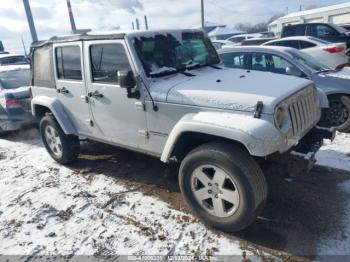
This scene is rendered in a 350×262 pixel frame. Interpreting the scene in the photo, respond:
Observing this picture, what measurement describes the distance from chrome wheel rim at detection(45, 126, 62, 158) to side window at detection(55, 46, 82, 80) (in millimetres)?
990

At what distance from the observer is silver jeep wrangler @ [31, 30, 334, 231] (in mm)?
3014

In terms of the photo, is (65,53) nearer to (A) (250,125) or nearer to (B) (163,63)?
(B) (163,63)

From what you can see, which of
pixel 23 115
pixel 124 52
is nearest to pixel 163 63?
pixel 124 52

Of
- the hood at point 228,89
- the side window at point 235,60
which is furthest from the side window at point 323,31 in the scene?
the hood at point 228,89

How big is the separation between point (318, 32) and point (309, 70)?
8.99 metres

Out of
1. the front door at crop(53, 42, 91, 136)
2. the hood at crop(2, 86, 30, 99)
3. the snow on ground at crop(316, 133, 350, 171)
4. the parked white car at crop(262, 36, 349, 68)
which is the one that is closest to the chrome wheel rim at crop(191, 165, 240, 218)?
the front door at crop(53, 42, 91, 136)

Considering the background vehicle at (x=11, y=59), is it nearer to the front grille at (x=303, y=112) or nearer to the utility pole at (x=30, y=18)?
the utility pole at (x=30, y=18)

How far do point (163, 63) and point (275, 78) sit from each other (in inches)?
52.9

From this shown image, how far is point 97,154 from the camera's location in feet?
19.4

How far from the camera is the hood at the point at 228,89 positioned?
3084 mm

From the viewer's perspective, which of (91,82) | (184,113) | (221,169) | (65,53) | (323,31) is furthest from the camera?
(323,31)

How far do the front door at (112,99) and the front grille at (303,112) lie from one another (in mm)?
1679

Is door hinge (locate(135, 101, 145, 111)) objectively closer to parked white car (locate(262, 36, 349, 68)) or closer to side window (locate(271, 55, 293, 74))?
side window (locate(271, 55, 293, 74))

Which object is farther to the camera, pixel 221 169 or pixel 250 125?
pixel 221 169
